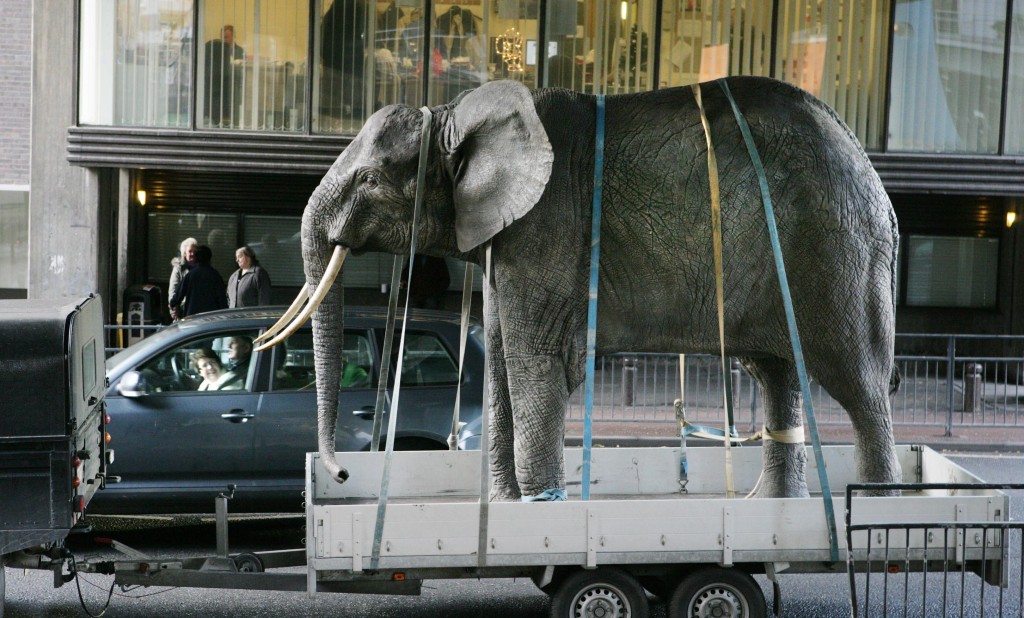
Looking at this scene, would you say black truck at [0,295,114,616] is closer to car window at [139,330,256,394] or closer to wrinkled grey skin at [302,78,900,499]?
wrinkled grey skin at [302,78,900,499]

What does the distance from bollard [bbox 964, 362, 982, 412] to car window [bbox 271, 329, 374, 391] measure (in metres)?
8.45

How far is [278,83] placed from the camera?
1647 cm

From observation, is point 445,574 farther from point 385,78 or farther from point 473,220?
point 385,78

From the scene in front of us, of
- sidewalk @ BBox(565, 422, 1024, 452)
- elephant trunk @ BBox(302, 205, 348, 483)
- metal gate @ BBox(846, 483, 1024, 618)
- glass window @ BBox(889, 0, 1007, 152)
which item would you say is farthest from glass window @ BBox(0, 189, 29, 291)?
metal gate @ BBox(846, 483, 1024, 618)

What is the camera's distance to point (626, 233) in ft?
23.3

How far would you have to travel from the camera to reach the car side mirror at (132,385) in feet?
29.8

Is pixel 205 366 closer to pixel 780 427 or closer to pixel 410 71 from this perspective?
pixel 780 427

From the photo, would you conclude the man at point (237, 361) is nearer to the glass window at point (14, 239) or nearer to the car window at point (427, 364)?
the car window at point (427, 364)

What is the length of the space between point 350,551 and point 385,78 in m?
11.2

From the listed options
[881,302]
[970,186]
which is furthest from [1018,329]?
[881,302]

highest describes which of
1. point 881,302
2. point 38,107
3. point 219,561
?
point 38,107

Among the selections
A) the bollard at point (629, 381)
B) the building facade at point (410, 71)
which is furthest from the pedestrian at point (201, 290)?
the bollard at point (629, 381)

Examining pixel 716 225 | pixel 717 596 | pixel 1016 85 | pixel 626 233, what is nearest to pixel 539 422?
pixel 626 233

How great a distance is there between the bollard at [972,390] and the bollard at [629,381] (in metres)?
3.91
